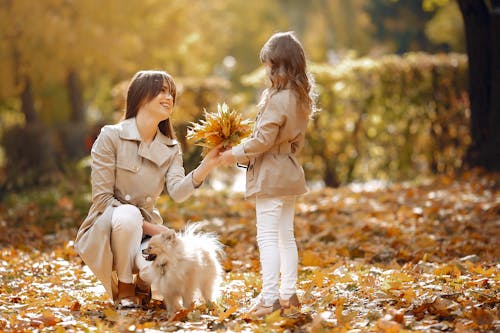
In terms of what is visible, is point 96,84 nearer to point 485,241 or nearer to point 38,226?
point 38,226

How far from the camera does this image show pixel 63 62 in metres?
18.4

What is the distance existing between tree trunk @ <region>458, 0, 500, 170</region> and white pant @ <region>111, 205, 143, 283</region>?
7.17m

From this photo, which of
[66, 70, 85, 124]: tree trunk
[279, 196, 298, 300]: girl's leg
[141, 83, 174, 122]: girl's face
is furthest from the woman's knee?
[66, 70, 85, 124]: tree trunk

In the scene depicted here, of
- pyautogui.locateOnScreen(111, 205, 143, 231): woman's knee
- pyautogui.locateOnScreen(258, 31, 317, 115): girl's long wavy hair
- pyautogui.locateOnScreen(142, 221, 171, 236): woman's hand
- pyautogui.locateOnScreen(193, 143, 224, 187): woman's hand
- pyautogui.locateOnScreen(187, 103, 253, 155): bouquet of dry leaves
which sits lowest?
pyautogui.locateOnScreen(142, 221, 171, 236): woman's hand

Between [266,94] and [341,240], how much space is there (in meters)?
3.35

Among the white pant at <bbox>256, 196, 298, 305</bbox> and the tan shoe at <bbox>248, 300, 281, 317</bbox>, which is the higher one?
the white pant at <bbox>256, 196, 298, 305</bbox>

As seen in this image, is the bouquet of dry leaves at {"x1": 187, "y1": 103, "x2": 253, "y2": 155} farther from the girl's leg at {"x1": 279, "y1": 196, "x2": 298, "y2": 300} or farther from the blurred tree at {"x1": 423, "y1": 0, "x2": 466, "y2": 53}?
the blurred tree at {"x1": 423, "y1": 0, "x2": 466, "y2": 53}

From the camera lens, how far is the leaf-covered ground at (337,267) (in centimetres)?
444

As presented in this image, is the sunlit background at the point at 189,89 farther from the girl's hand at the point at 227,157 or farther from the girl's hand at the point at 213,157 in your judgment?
the girl's hand at the point at 227,157

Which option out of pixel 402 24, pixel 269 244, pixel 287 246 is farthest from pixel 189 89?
pixel 402 24

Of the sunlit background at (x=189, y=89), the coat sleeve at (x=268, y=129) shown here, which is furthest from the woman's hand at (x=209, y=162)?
the sunlit background at (x=189, y=89)

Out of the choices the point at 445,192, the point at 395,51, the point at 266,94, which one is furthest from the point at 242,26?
the point at 266,94

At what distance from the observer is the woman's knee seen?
16.4 ft

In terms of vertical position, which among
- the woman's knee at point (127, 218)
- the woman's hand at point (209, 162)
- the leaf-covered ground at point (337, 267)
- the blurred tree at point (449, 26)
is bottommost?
the leaf-covered ground at point (337, 267)
